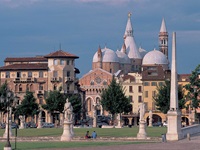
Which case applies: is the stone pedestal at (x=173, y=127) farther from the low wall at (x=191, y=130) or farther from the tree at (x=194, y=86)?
the tree at (x=194, y=86)

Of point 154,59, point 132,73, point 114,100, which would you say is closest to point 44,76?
point 114,100

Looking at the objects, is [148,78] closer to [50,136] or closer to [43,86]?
[43,86]

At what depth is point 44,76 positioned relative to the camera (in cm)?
13112

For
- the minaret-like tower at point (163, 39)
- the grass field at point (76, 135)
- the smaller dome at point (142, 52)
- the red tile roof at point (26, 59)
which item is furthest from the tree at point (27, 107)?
the minaret-like tower at point (163, 39)

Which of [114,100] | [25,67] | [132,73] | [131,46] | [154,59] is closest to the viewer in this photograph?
[114,100]

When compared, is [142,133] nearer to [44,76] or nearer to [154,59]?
[44,76]

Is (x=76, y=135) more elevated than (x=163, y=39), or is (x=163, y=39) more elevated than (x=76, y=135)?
(x=163, y=39)

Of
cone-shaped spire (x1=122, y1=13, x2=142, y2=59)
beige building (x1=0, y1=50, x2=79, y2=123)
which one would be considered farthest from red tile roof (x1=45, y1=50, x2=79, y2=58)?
cone-shaped spire (x1=122, y1=13, x2=142, y2=59)

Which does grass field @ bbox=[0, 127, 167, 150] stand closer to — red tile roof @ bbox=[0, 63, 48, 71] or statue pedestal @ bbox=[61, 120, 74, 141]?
statue pedestal @ bbox=[61, 120, 74, 141]

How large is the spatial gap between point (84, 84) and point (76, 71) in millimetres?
31386

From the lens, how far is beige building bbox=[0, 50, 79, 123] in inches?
5123

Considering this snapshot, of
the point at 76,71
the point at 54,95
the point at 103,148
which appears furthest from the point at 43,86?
the point at 103,148

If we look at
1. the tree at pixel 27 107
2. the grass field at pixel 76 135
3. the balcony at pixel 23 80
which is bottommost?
the grass field at pixel 76 135

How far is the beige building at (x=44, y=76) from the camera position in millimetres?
130125
